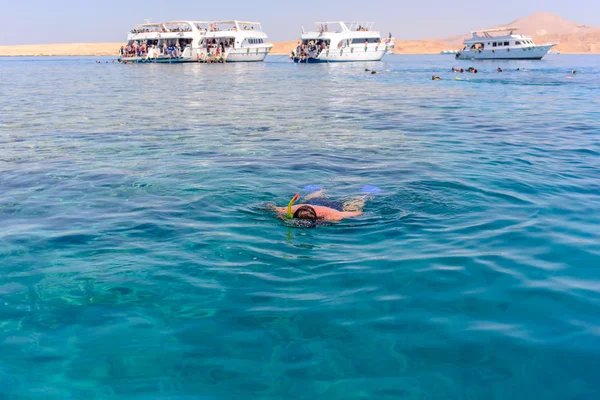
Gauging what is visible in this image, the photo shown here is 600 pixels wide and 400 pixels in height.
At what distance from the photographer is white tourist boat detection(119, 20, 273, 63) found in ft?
203

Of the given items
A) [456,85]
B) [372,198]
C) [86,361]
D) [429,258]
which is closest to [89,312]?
[86,361]

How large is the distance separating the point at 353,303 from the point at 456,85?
28.6m

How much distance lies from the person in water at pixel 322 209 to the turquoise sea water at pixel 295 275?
19 cm

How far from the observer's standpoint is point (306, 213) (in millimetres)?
6406

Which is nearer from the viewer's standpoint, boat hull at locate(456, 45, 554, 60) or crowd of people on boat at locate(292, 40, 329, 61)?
boat hull at locate(456, 45, 554, 60)

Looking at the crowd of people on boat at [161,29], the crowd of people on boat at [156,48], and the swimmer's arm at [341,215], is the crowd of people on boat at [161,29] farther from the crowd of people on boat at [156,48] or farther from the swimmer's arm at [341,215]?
the swimmer's arm at [341,215]

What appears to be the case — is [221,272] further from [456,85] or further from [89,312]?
[456,85]

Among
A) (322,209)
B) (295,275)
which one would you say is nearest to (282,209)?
(322,209)

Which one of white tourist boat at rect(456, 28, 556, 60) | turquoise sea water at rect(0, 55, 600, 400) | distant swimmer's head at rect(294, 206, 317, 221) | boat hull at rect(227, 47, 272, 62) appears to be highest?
white tourist boat at rect(456, 28, 556, 60)

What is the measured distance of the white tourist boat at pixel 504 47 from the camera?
206ft

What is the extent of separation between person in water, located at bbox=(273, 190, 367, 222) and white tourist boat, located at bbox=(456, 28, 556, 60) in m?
62.1

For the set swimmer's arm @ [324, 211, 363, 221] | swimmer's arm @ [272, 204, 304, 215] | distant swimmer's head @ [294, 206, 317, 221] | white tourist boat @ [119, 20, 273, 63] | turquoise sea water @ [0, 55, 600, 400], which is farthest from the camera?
white tourist boat @ [119, 20, 273, 63]

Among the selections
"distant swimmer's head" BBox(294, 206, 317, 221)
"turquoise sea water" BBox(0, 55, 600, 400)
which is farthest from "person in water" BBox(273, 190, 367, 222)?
"turquoise sea water" BBox(0, 55, 600, 400)

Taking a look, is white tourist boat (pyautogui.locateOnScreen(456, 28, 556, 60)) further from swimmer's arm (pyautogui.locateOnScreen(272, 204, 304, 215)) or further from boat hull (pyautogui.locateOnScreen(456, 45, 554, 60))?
swimmer's arm (pyautogui.locateOnScreen(272, 204, 304, 215))
